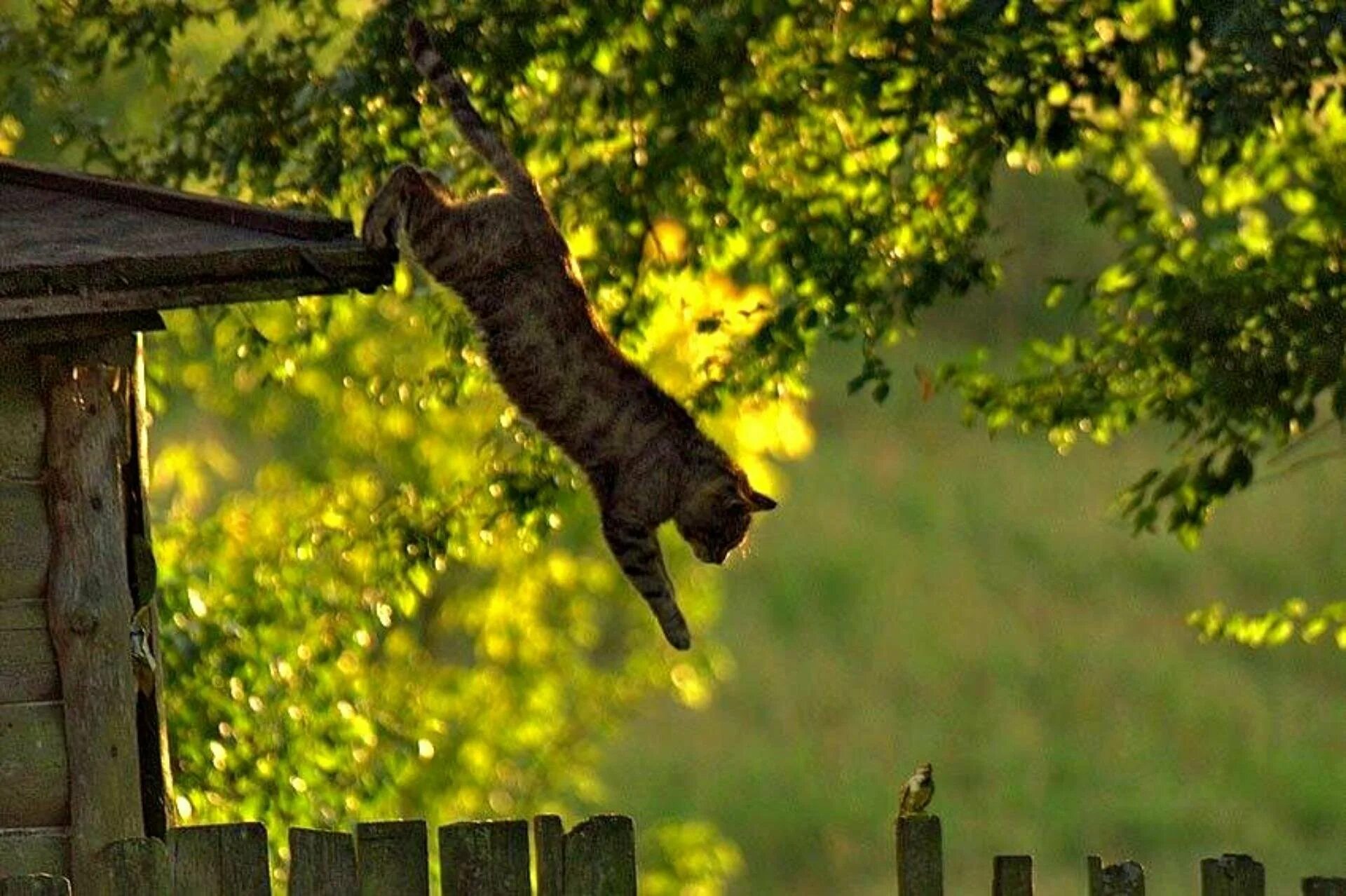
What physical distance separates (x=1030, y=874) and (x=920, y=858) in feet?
1.02

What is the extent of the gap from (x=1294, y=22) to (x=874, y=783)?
23.7 meters

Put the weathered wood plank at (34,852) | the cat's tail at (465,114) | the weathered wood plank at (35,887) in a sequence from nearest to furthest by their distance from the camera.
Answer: the weathered wood plank at (35,887), the weathered wood plank at (34,852), the cat's tail at (465,114)

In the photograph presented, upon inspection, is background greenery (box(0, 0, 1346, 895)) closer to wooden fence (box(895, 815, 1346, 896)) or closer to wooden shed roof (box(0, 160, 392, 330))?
wooden shed roof (box(0, 160, 392, 330))

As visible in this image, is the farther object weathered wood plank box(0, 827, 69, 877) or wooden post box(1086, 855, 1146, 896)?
weathered wood plank box(0, 827, 69, 877)

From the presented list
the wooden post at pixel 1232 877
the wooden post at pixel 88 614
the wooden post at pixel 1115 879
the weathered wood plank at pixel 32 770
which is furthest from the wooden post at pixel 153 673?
the wooden post at pixel 1232 877

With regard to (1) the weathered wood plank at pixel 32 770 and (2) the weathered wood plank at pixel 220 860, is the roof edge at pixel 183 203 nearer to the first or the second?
(1) the weathered wood plank at pixel 32 770

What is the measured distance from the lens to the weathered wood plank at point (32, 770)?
661cm

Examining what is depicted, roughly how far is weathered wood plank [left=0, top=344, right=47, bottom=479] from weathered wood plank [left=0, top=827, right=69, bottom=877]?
0.95 metres

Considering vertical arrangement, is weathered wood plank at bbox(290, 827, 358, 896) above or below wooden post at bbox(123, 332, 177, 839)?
below

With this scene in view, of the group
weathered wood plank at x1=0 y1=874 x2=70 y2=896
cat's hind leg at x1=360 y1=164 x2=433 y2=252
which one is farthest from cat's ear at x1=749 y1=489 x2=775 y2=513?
weathered wood plank at x1=0 y1=874 x2=70 y2=896

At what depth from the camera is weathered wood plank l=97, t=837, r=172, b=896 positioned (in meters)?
5.59

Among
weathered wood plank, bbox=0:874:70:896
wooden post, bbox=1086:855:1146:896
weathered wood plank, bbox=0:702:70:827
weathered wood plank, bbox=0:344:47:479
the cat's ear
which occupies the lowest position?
wooden post, bbox=1086:855:1146:896

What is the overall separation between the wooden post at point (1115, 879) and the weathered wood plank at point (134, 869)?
7.04ft

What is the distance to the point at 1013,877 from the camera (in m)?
5.96
